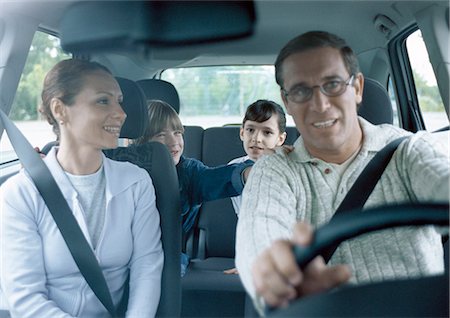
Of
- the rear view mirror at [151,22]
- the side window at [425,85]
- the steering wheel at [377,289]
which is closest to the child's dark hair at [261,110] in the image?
the rear view mirror at [151,22]

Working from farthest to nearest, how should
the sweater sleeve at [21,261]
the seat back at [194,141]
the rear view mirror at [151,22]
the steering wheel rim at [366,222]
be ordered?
the seat back at [194,141]
the rear view mirror at [151,22]
the sweater sleeve at [21,261]
the steering wheel rim at [366,222]

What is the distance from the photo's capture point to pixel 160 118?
1.82 metres

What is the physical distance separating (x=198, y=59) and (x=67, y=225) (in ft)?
2.99

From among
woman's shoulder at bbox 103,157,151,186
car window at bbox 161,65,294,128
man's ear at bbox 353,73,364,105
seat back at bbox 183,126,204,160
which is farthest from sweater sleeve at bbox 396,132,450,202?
seat back at bbox 183,126,204,160

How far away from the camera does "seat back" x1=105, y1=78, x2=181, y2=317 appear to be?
1.42m

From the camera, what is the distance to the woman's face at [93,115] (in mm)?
1291

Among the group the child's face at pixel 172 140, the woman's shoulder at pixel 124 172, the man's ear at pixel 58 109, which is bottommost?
the woman's shoulder at pixel 124 172

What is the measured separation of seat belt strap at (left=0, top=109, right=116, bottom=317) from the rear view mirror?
40 centimetres

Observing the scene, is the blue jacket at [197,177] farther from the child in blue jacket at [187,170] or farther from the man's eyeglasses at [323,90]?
the man's eyeglasses at [323,90]

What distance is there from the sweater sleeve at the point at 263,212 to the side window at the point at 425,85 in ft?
1.85

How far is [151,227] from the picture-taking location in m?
1.38

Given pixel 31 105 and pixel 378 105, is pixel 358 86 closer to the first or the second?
pixel 378 105

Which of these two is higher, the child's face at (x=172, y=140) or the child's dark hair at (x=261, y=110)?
the child's dark hair at (x=261, y=110)

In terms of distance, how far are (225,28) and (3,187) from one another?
0.70 metres
